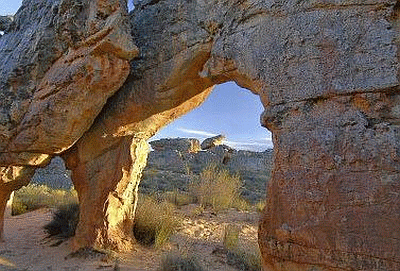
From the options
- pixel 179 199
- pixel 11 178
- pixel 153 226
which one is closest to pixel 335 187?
pixel 153 226

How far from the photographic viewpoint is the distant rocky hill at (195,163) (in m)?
19.9

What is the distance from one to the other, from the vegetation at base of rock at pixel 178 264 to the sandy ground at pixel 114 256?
42 cm

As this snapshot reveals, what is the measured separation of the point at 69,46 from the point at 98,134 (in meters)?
1.52

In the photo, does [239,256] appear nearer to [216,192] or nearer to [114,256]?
[114,256]

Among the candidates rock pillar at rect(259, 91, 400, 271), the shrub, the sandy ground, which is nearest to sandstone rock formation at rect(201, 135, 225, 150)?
the shrub

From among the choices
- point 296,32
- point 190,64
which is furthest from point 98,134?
point 296,32

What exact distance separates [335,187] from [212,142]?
28.0 meters

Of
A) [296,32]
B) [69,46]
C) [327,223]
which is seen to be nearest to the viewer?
[327,223]

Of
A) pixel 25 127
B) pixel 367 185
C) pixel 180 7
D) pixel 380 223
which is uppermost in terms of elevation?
pixel 180 7

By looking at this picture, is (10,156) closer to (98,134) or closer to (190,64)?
(98,134)

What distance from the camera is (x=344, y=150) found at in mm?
3719

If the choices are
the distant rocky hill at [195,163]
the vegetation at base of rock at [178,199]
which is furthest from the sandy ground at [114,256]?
the distant rocky hill at [195,163]

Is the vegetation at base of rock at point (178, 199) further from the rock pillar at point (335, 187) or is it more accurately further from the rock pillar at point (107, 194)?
the rock pillar at point (335, 187)

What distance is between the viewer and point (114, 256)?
680 centimetres
